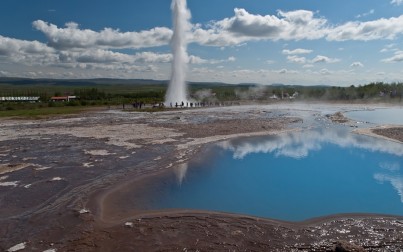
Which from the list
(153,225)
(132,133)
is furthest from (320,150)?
(153,225)

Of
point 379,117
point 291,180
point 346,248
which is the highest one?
point 379,117

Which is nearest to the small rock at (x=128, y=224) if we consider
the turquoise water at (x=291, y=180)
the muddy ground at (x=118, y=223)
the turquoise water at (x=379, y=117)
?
the muddy ground at (x=118, y=223)

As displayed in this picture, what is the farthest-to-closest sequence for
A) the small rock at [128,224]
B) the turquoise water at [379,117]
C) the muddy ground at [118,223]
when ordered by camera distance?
the turquoise water at [379,117], the small rock at [128,224], the muddy ground at [118,223]

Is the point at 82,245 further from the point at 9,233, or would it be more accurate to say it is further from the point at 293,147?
the point at 293,147

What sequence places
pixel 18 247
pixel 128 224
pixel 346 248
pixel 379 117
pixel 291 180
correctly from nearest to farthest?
pixel 346 248
pixel 18 247
pixel 128 224
pixel 291 180
pixel 379 117

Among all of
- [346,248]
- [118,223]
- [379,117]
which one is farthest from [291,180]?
[379,117]

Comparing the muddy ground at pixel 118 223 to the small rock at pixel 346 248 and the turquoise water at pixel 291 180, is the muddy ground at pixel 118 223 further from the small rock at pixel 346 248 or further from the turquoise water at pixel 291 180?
the turquoise water at pixel 291 180

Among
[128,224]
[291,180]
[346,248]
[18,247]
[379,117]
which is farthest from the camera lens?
[379,117]

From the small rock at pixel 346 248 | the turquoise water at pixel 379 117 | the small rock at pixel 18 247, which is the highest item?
the turquoise water at pixel 379 117

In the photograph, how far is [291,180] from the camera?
516 inches

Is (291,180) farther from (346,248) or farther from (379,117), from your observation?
(379,117)

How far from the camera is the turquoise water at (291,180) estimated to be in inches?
393

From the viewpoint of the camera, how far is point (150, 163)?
14.7 metres

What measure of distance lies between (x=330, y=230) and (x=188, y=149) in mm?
10498
